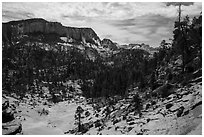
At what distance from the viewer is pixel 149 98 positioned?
101 ft

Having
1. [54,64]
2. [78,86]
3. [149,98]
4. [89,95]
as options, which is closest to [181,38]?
[149,98]

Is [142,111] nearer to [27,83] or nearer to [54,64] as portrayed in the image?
[27,83]

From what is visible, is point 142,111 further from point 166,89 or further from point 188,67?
point 188,67

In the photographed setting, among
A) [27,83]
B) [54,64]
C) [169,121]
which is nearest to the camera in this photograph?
[169,121]

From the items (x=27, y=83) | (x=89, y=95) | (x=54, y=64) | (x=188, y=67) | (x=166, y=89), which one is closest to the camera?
(x=166, y=89)

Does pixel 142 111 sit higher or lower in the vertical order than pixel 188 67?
lower

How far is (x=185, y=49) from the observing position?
35.8 meters

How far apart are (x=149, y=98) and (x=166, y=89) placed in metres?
2.79

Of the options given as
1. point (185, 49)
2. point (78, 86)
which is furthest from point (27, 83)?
point (185, 49)

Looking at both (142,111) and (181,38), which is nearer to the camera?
(142,111)

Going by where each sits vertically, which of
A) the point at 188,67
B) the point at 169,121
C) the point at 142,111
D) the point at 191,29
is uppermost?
the point at 191,29

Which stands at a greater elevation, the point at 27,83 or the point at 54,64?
the point at 54,64

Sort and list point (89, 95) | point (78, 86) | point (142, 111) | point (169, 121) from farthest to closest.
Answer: point (78, 86), point (89, 95), point (142, 111), point (169, 121)

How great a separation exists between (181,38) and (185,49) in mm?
2542
